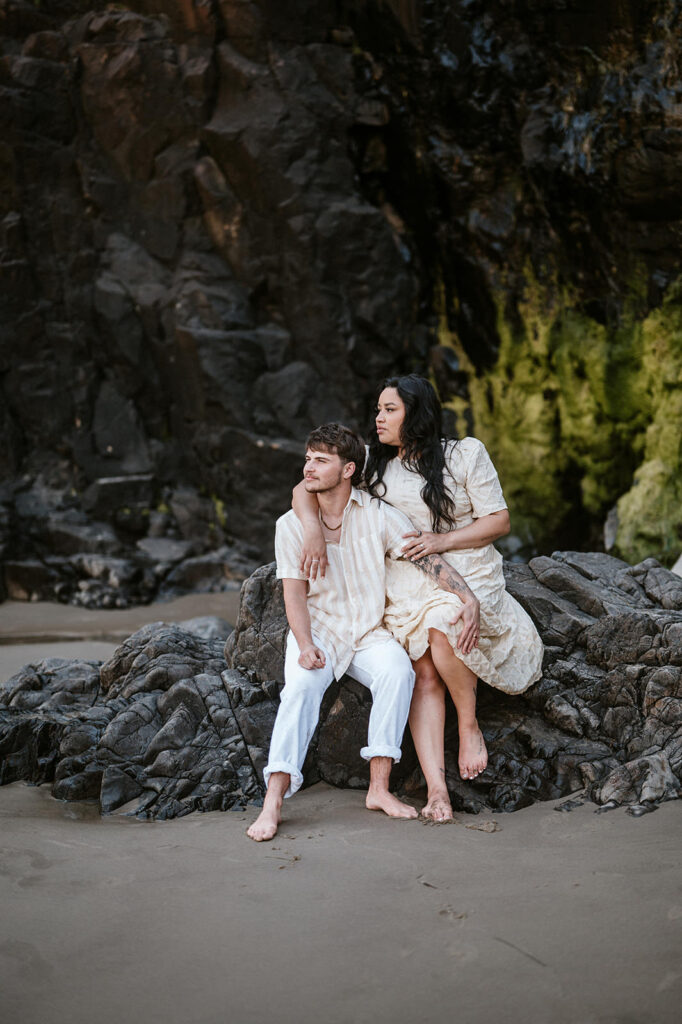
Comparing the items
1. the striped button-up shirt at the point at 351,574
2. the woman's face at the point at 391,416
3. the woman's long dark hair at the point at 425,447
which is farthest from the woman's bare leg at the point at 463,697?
the woman's face at the point at 391,416

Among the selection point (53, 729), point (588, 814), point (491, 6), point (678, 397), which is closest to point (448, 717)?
point (588, 814)

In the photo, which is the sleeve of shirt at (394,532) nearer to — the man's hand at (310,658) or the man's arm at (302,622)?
the man's arm at (302,622)

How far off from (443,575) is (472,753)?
75cm

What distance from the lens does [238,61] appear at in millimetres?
11758

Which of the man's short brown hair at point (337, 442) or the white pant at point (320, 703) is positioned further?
the man's short brown hair at point (337, 442)

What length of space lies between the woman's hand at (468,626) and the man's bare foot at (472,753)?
380 millimetres

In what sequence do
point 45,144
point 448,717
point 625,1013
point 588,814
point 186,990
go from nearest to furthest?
point 625,1013
point 186,990
point 588,814
point 448,717
point 45,144

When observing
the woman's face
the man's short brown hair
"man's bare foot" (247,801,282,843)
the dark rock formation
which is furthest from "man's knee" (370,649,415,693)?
the woman's face

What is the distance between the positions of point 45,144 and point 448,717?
37.8 feet

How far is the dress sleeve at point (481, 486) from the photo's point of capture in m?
3.94

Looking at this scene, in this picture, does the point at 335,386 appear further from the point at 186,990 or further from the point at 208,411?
the point at 186,990

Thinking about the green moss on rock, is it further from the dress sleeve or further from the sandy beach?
the sandy beach

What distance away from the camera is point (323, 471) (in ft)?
12.6

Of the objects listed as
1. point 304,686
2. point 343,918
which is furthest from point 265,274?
point 343,918
